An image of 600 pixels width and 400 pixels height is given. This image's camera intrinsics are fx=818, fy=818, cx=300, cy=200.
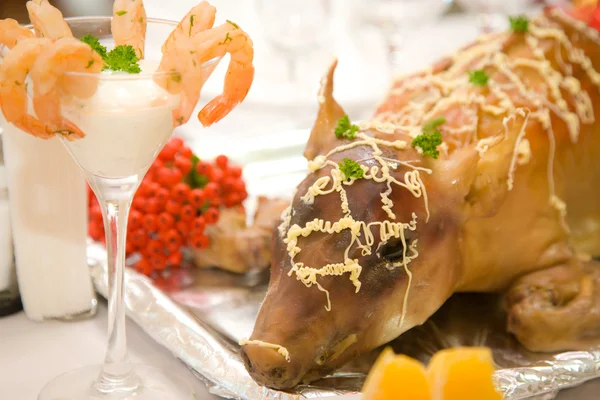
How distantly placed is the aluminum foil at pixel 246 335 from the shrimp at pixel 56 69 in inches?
21.3

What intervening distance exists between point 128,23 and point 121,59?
0.13 meters

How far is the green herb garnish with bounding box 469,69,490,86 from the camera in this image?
1831 millimetres

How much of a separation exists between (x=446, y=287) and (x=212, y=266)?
2.14 feet

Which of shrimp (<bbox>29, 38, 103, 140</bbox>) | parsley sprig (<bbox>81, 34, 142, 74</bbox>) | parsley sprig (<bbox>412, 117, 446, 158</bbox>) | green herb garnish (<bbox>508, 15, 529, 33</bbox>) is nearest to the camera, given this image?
shrimp (<bbox>29, 38, 103, 140</bbox>)

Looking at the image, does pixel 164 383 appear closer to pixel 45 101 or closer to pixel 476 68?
pixel 45 101

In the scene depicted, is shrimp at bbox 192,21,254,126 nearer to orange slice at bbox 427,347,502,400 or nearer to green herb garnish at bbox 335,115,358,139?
green herb garnish at bbox 335,115,358,139

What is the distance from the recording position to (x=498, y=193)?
146 cm

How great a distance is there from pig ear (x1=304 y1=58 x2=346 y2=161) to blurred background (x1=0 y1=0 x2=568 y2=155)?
0.90 meters

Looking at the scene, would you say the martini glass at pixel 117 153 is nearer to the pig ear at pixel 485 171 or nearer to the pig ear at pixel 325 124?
the pig ear at pixel 325 124

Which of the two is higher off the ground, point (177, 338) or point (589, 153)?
point (589, 153)

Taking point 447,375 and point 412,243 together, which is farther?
point 412,243

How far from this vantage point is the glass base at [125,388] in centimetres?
149

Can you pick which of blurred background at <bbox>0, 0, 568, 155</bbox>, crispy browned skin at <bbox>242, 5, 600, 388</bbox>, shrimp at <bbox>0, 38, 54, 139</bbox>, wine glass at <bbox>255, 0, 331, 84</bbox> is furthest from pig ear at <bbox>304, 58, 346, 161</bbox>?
wine glass at <bbox>255, 0, 331, 84</bbox>

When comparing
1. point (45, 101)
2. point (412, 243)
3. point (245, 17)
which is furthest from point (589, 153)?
point (245, 17)
